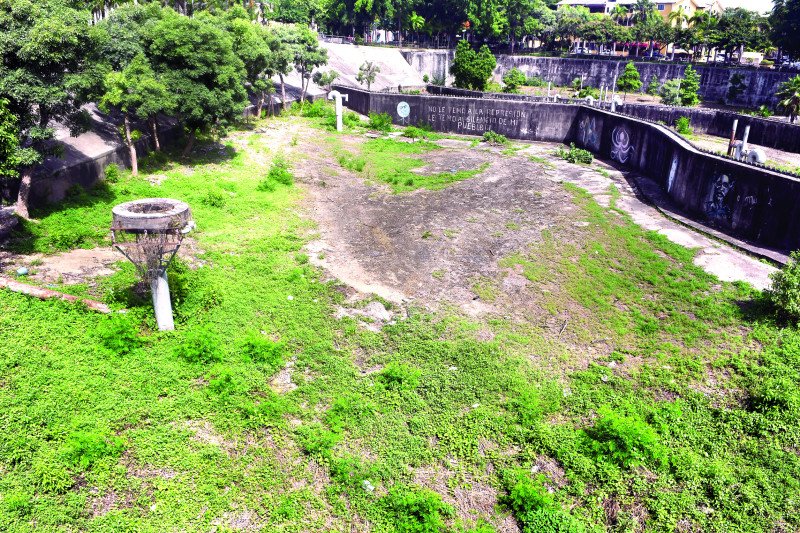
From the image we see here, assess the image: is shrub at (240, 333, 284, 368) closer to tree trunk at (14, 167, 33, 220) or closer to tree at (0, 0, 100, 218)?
tree at (0, 0, 100, 218)

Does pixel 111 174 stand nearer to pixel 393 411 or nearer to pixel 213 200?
pixel 213 200

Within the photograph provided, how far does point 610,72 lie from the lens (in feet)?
266

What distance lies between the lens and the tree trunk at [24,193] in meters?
19.7

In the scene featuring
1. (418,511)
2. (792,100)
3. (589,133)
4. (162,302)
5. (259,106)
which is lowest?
(418,511)

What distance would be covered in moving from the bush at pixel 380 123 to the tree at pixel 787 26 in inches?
1994

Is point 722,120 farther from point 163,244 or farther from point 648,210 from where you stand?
point 163,244

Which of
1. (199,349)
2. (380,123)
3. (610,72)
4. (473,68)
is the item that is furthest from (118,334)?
Result: (610,72)

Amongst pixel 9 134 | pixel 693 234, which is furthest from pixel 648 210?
pixel 9 134

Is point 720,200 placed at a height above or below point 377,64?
below

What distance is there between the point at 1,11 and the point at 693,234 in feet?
89.7

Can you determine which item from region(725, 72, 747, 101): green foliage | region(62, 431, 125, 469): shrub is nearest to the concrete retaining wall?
region(62, 431, 125, 469): shrub

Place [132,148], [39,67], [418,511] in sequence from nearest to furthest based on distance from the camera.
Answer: [418,511]
[39,67]
[132,148]

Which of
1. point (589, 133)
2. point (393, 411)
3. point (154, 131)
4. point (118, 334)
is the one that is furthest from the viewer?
point (589, 133)

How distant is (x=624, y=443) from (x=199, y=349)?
10.4 meters
